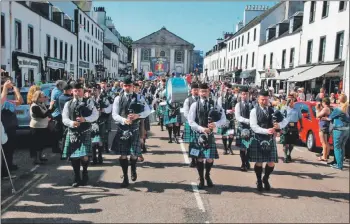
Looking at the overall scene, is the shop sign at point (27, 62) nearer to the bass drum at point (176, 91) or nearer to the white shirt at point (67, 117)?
the bass drum at point (176, 91)

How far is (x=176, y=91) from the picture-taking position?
35.9 feet

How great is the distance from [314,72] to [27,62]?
53.3ft

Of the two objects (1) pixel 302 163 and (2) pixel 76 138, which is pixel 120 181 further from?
(1) pixel 302 163

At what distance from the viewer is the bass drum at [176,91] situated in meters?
10.7

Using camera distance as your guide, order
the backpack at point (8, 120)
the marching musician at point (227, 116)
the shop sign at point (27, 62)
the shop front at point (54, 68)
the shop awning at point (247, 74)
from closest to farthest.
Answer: the backpack at point (8, 120) < the marching musician at point (227, 116) < the shop sign at point (27, 62) < the shop front at point (54, 68) < the shop awning at point (247, 74)

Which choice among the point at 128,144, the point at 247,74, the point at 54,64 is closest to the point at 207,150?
the point at 128,144

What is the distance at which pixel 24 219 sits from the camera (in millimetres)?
4160

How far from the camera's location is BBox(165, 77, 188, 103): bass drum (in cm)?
Answer: 1074

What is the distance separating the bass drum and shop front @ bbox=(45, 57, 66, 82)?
1394 cm

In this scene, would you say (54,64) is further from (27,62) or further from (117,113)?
(117,113)

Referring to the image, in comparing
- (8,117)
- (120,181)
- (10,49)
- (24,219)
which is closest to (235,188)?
(120,181)

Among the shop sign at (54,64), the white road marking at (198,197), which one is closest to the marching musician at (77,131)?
the white road marking at (198,197)

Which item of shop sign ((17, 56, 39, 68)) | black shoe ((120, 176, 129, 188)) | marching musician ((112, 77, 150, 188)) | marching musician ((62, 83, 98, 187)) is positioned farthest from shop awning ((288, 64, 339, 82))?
shop sign ((17, 56, 39, 68))

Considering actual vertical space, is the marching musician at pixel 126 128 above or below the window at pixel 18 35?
below
